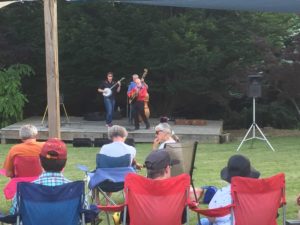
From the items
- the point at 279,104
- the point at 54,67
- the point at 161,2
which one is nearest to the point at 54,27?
the point at 54,67

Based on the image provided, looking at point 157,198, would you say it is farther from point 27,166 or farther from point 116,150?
point 116,150

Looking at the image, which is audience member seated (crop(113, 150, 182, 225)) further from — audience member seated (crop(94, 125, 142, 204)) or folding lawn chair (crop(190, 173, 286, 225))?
audience member seated (crop(94, 125, 142, 204))

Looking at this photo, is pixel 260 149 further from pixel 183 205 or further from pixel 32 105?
pixel 32 105

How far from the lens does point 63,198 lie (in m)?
4.46

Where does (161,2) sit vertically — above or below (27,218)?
above

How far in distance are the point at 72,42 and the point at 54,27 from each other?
12.2m

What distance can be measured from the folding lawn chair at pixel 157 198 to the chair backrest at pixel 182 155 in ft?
6.13

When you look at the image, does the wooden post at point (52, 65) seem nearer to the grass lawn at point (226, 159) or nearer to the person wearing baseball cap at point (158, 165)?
the grass lawn at point (226, 159)

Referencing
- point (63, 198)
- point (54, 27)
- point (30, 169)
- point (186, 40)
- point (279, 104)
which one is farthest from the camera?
point (279, 104)

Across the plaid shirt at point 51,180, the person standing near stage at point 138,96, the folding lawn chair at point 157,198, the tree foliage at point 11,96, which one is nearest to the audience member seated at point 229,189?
the folding lawn chair at point 157,198

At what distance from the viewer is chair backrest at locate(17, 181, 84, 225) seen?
14.6 feet

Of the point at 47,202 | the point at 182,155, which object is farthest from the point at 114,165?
the point at 47,202

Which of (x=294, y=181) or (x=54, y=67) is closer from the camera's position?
(x=54, y=67)

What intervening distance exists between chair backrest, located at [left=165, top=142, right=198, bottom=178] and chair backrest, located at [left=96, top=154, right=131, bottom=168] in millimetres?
418
